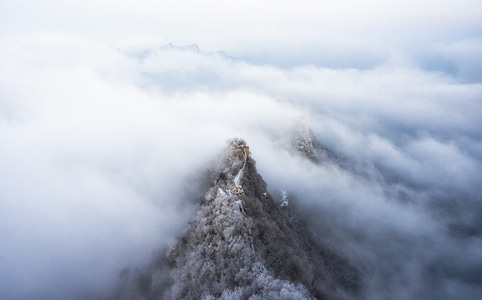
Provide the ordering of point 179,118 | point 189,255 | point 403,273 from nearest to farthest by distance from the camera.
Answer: point 189,255
point 403,273
point 179,118

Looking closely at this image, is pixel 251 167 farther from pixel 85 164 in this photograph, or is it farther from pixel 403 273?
pixel 403 273

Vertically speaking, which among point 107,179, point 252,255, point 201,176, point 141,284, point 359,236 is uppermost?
point 252,255

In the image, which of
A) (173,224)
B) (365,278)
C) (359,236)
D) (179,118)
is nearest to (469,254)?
(359,236)

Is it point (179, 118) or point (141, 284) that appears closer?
point (141, 284)

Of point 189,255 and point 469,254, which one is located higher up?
point 189,255

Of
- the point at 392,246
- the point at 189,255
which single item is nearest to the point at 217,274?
the point at 189,255

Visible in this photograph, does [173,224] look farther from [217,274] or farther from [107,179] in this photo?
[107,179]

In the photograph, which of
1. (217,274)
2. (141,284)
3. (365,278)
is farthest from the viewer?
(365,278)
